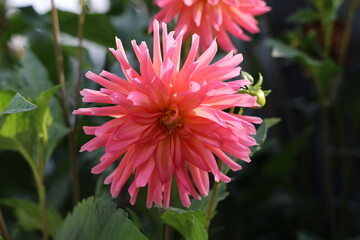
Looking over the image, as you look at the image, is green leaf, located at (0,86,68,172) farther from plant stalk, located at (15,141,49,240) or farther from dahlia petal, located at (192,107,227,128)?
dahlia petal, located at (192,107,227,128)

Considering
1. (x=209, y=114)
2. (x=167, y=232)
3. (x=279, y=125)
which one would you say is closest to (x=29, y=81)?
(x=167, y=232)

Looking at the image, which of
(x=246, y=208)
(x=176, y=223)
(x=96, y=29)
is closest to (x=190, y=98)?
(x=176, y=223)

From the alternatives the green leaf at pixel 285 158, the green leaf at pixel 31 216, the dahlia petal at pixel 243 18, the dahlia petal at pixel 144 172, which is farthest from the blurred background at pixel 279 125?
the dahlia petal at pixel 144 172

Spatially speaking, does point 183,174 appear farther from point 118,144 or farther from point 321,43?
point 321,43

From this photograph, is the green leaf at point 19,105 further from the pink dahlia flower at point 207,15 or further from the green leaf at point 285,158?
the green leaf at point 285,158

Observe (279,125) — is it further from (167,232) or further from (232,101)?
(232,101)

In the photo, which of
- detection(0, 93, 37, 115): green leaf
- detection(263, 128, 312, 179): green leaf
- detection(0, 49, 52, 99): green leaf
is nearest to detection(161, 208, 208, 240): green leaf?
detection(0, 93, 37, 115): green leaf

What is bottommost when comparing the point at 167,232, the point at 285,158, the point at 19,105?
the point at 285,158
